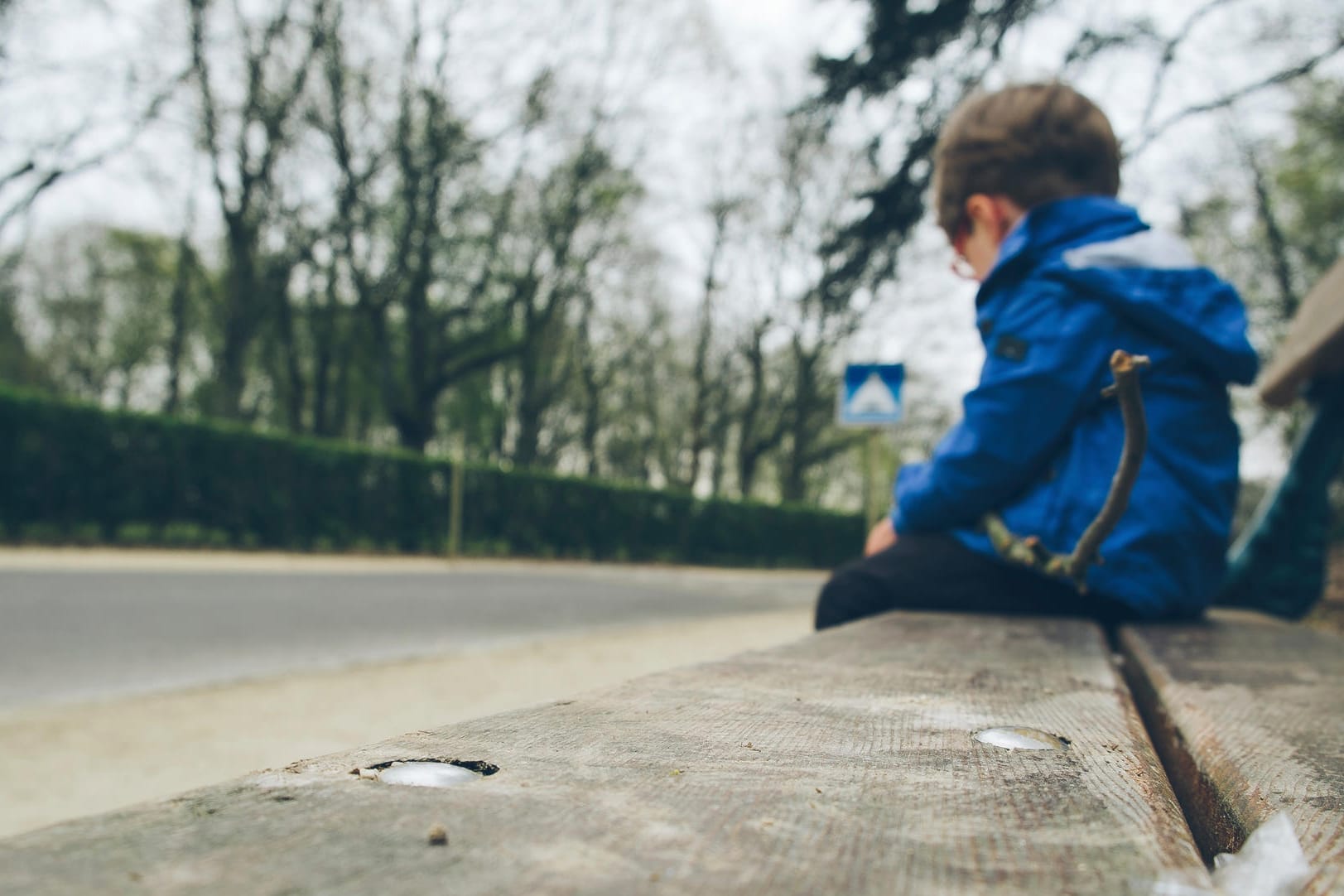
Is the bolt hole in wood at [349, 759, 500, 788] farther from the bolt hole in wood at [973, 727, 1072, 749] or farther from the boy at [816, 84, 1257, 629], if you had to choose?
the boy at [816, 84, 1257, 629]

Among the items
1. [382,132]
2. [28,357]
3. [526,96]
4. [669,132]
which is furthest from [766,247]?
[28,357]

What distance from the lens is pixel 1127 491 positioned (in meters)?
1.51

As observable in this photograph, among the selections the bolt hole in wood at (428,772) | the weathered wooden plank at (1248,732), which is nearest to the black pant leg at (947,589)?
the weathered wooden plank at (1248,732)

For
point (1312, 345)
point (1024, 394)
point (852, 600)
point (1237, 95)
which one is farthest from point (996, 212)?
point (1237, 95)

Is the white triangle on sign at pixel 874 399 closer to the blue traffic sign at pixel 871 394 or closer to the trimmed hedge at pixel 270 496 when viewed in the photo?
the blue traffic sign at pixel 871 394

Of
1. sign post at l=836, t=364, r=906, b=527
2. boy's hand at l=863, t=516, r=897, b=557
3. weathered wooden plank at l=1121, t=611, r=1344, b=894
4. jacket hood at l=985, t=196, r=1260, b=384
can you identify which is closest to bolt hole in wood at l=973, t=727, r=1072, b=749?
weathered wooden plank at l=1121, t=611, r=1344, b=894

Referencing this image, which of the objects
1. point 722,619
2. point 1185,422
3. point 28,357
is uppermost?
point 28,357

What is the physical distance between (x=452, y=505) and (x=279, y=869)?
19456mm

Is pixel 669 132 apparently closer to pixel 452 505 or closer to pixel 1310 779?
pixel 452 505

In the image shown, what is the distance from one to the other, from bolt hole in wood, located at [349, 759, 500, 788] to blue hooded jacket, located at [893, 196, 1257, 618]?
1.51m

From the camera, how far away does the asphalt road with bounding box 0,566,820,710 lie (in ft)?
18.8

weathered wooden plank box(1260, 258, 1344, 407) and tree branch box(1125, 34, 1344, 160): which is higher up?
tree branch box(1125, 34, 1344, 160)

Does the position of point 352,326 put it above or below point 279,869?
above

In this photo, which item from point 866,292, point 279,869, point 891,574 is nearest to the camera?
point 279,869
